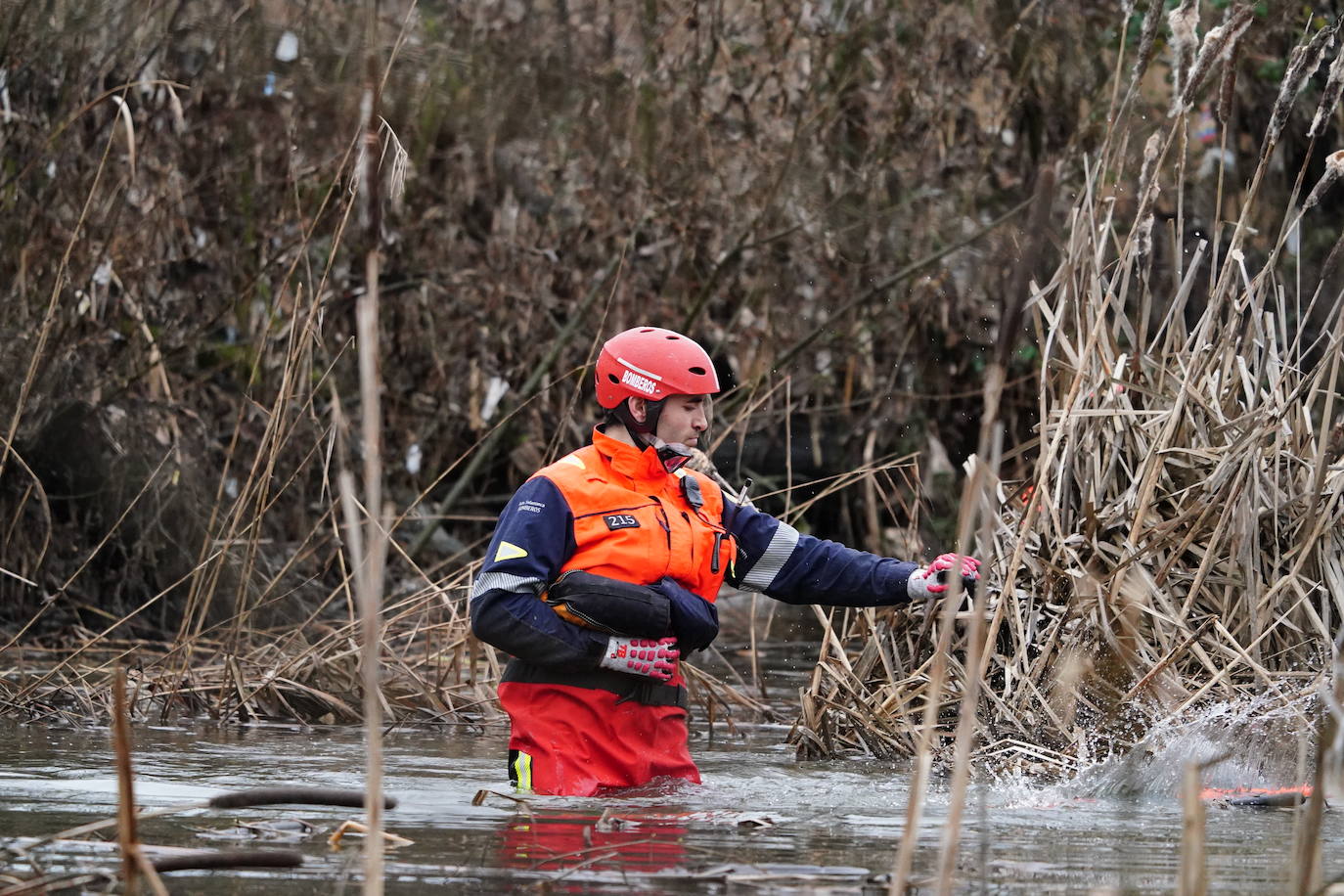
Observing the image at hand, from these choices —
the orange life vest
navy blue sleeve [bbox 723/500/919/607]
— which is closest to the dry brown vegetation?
navy blue sleeve [bbox 723/500/919/607]

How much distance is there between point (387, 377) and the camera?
10633 millimetres

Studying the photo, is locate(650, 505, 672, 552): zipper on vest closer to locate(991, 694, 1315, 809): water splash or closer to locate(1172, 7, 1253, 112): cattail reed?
locate(991, 694, 1315, 809): water splash

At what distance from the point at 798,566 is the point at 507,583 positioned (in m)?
0.95

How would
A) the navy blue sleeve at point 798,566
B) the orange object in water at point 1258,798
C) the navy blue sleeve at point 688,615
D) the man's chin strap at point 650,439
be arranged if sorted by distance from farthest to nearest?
the navy blue sleeve at point 798,566 < the man's chin strap at point 650,439 < the navy blue sleeve at point 688,615 < the orange object in water at point 1258,798

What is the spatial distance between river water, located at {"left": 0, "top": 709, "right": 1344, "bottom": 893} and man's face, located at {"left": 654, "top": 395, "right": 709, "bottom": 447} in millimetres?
932

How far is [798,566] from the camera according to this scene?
5.62m

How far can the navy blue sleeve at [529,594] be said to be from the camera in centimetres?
505

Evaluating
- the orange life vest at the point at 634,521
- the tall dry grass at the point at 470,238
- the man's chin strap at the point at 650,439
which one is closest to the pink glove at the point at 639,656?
the orange life vest at the point at 634,521

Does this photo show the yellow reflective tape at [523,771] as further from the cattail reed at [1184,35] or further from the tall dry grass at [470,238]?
the tall dry grass at [470,238]

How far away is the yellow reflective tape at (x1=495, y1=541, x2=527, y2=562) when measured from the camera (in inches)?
200

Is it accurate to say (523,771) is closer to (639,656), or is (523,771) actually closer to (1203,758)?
(639,656)

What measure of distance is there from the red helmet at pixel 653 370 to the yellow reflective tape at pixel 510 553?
50 cm

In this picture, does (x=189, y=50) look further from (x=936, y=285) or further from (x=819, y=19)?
(x=936, y=285)

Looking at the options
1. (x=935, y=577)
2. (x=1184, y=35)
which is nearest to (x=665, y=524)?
(x=935, y=577)
